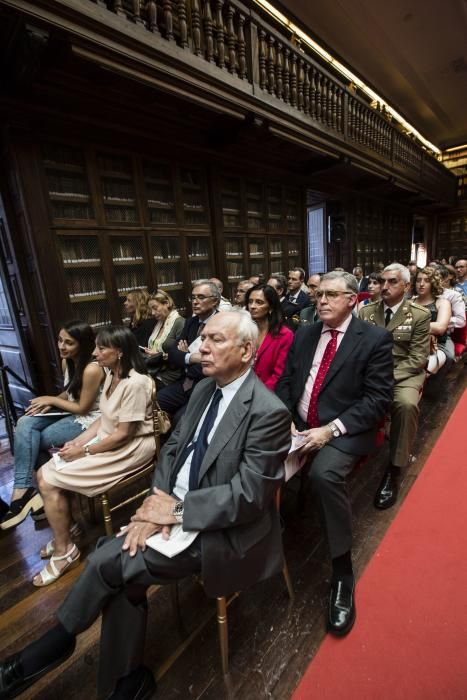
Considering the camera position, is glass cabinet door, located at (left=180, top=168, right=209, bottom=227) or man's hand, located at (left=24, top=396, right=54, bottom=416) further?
glass cabinet door, located at (left=180, top=168, right=209, bottom=227)

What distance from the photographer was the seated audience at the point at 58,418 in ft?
6.66

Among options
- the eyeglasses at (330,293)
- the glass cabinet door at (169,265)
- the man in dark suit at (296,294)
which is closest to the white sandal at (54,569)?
the eyeglasses at (330,293)

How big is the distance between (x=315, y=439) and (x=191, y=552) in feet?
2.51

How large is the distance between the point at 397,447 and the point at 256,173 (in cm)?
427

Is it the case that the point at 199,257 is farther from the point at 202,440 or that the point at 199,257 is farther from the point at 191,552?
the point at 191,552

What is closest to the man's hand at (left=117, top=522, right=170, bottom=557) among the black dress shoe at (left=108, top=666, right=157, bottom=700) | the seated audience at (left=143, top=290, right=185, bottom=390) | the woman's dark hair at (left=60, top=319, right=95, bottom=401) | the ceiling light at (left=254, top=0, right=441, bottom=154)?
the black dress shoe at (left=108, top=666, right=157, bottom=700)

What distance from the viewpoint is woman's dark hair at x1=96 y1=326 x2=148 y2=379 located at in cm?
178

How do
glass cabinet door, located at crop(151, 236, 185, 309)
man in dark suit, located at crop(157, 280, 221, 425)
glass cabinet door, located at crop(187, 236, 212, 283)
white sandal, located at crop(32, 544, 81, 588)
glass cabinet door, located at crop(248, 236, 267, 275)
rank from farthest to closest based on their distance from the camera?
glass cabinet door, located at crop(248, 236, 267, 275)
glass cabinet door, located at crop(187, 236, 212, 283)
glass cabinet door, located at crop(151, 236, 185, 309)
man in dark suit, located at crop(157, 280, 221, 425)
white sandal, located at crop(32, 544, 81, 588)

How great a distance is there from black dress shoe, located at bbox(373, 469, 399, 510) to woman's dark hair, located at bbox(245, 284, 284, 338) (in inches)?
47.6

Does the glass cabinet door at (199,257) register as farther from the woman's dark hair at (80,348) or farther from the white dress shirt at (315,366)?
the white dress shirt at (315,366)

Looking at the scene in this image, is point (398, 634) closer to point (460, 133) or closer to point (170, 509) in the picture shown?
point (170, 509)

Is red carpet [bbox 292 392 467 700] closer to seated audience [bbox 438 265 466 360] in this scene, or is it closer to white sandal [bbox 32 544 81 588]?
white sandal [bbox 32 544 81 588]

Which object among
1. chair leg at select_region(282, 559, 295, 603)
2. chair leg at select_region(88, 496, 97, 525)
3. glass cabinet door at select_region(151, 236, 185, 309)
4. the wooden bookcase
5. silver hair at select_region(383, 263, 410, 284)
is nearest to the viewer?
chair leg at select_region(282, 559, 295, 603)

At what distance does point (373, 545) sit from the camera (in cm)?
175
